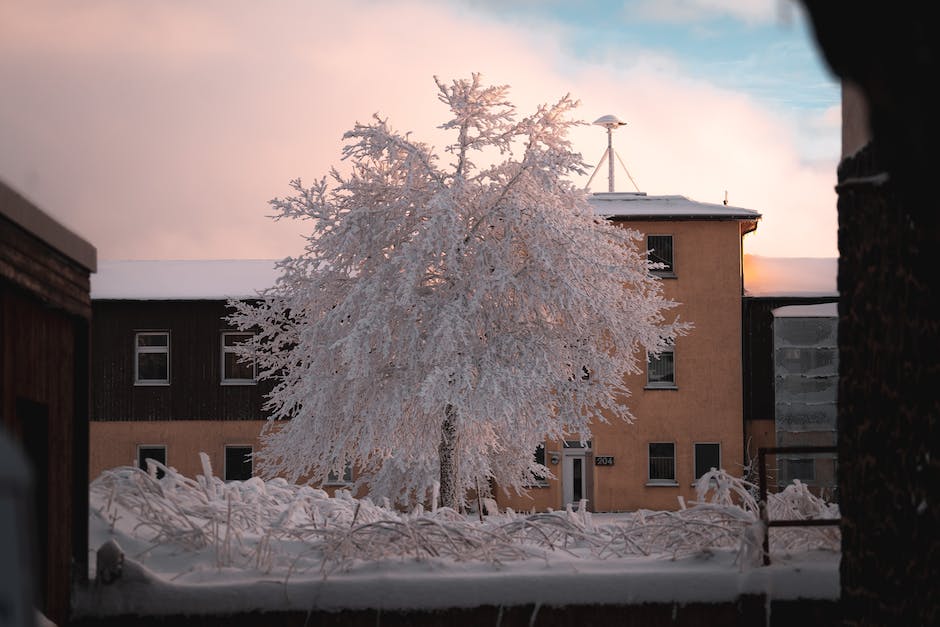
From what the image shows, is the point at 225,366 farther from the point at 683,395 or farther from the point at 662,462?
the point at 683,395

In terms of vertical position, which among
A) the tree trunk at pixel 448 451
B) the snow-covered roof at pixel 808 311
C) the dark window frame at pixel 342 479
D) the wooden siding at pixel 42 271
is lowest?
the dark window frame at pixel 342 479

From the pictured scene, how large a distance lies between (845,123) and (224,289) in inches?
1074

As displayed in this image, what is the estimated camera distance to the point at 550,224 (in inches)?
873

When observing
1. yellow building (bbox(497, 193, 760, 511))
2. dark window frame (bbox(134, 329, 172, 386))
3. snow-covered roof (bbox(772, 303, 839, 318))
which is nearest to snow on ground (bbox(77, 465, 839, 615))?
snow-covered roof (bbox(772, 303, 839, 318))

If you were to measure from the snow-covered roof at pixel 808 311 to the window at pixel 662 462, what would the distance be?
459 centimetres

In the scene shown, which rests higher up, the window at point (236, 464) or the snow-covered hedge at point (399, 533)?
the snow-covered hedge at point (399, 533)

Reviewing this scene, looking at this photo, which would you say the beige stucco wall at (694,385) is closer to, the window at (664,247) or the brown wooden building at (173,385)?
the window at (664,247)

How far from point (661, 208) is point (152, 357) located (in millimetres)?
14449

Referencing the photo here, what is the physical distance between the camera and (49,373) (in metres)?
7.98

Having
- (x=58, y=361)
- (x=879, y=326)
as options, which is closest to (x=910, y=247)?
(x=879, y=326)

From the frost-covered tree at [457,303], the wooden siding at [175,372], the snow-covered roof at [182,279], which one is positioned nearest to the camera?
the frost-covered tree at [457,303]

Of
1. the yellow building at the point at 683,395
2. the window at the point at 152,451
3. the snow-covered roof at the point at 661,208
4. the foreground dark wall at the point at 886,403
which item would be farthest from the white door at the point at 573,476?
the foreground dark wall at the point at 886,403

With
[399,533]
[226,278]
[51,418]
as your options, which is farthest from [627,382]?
[51,418]

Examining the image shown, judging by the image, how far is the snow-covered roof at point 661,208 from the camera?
32.9 metres
